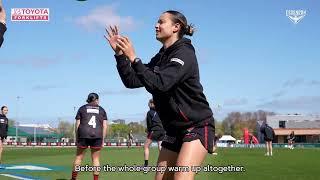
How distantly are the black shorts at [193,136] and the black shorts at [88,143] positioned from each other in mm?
5861

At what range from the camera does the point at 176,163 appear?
509cm

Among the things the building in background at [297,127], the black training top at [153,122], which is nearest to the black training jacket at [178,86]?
the black training top at [153,122]

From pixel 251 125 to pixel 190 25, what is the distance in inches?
6395

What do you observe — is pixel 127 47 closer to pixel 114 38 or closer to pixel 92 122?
pixel 114 38

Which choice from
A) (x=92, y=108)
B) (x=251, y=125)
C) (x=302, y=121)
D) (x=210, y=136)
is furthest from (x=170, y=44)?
(x=251, y=125)

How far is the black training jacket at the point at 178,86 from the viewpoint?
4.83 meters

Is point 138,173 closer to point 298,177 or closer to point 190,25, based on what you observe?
point 298,177

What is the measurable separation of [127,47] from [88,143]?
21.6ft

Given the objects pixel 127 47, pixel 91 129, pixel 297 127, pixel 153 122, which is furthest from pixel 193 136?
pixel 297 127

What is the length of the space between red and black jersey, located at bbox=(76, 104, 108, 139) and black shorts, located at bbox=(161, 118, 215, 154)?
5.85m

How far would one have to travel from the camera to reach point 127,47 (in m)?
4.73

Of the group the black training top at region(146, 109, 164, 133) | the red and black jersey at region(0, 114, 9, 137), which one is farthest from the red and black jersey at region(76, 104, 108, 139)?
the red and black jersey at region(0, 114, 9, 137)

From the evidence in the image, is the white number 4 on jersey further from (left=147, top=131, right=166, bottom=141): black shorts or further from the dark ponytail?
the dark ponytail

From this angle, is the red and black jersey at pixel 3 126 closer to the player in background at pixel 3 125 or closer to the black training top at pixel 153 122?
the player in background at pixel 3 125
